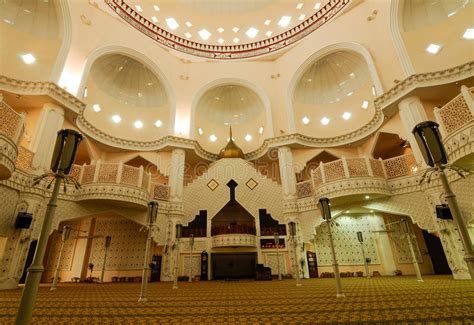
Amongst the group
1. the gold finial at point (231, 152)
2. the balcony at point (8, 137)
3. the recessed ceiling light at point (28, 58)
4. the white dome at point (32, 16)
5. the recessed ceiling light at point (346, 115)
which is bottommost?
the balcony at point (8, 137)

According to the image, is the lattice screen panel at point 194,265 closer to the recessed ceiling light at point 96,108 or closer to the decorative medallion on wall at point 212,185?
the decorative medallion on wall at point 212,185

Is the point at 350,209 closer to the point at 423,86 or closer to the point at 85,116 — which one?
the point at 423,86

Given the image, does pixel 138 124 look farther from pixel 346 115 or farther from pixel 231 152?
pixel 346 115

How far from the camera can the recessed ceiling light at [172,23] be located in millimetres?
15766

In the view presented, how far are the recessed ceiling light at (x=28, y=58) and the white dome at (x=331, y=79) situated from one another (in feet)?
40.8

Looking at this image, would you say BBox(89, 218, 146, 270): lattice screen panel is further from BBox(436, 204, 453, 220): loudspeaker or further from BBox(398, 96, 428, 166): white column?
BBox(398, 96, 428, 166): white column

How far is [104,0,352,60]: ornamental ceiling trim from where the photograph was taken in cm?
1320

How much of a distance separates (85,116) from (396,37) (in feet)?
46.8

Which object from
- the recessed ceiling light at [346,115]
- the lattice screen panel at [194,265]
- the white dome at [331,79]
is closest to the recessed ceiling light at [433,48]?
the white dome at [331,79]

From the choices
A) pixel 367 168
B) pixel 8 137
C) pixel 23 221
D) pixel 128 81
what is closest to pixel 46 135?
pixel 23 221

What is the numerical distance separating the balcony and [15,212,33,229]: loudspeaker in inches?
63.7

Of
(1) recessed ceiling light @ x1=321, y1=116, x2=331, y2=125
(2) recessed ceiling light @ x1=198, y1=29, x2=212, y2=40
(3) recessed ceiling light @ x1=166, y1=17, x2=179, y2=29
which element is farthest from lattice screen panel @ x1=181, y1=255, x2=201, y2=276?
(3) recessed ceiling light @ x1=166, y1=17, x2=179, y2=29

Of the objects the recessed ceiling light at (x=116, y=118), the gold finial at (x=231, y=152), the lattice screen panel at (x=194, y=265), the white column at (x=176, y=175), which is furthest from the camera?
the gold finial at (x=231, y=152)

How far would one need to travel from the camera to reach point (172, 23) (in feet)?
52.1
